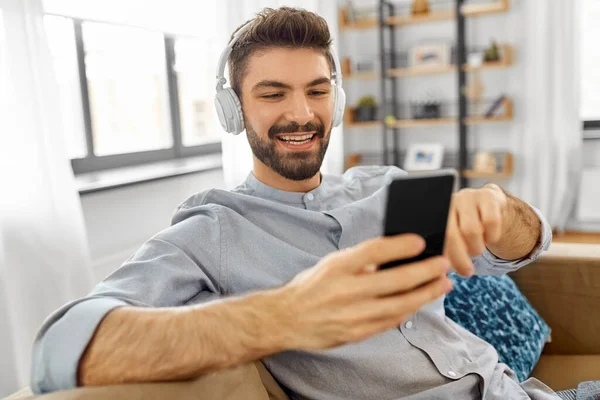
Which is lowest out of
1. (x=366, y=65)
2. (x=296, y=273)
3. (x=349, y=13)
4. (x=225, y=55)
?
(x=296, y=273)

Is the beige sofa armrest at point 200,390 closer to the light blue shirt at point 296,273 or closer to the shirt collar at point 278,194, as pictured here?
the light blue shirt at point 296,273

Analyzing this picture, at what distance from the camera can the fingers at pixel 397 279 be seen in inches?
23.8

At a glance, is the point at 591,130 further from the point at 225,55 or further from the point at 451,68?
the point at 225,55

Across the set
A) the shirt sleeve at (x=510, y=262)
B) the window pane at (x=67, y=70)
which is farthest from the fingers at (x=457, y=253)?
the window pane at (x=67, y=70)

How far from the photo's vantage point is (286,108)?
1.26 metres

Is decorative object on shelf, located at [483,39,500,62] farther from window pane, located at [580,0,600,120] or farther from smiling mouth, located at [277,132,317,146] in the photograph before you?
smiling mouth, located at [277,132,317,146]

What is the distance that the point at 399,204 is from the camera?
618 millimetres

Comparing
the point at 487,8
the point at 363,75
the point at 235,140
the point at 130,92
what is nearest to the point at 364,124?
the point at 363,75

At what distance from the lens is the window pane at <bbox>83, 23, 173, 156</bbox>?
8.95 ft

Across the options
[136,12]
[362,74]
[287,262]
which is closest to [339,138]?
[362,74]

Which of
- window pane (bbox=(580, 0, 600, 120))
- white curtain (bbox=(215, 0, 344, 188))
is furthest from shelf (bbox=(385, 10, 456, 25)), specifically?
white curtain (bbox=(215, 0, 344, 188))

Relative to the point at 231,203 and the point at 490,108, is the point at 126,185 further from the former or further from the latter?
the point at 490,108

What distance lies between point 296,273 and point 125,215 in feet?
5.18

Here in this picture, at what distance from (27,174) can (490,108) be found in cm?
318
